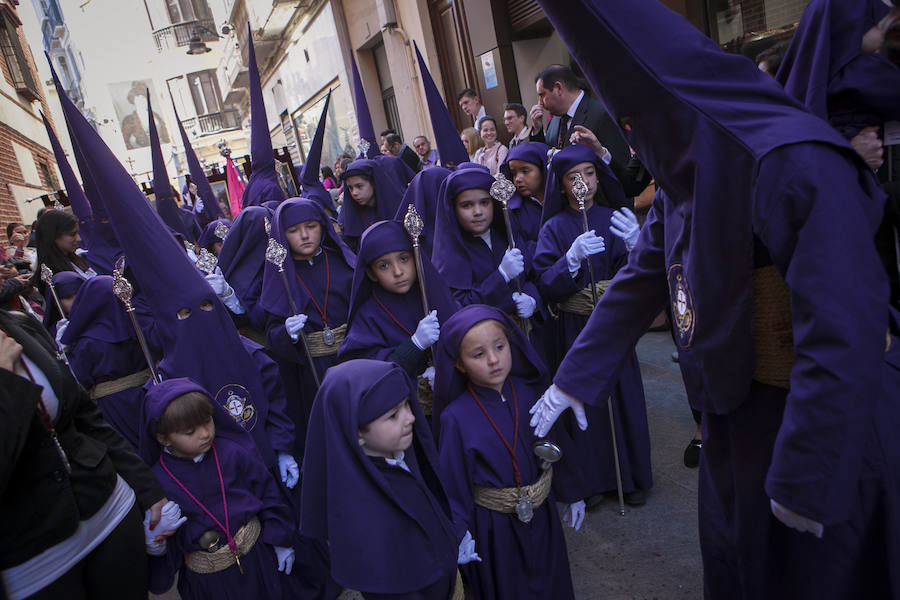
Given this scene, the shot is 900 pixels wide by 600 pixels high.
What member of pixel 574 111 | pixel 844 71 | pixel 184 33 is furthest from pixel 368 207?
pixel 184 33

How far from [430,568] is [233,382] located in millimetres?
1695

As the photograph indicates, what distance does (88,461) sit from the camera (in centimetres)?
206

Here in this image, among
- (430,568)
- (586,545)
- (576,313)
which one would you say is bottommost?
(586,545)

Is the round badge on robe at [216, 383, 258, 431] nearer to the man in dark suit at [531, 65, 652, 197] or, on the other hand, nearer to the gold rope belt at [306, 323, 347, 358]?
the gold rope belt at [306, 323, 347, 358]

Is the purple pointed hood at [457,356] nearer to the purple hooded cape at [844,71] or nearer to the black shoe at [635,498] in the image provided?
the black shoe at [635,498]

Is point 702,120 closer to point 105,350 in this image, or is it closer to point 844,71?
point 844,71

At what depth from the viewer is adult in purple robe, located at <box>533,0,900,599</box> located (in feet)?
3.96

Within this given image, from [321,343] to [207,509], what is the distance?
1.42 m

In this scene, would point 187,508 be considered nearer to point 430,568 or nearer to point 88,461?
point 88,461

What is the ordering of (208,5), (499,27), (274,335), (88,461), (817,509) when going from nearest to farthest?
1. (817,509)
2. (88,461)
3. (274,335)
4. (499,27)
5. (208,5)

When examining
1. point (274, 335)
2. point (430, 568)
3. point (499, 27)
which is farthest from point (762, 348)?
point (499, 27)

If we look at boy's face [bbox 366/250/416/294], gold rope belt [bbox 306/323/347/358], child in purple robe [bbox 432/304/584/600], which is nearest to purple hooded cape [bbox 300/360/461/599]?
child in purple robe [bbox 432/304/584/600]

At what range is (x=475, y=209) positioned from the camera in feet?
11.6

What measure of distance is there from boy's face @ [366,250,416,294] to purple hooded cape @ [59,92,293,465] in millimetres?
864
